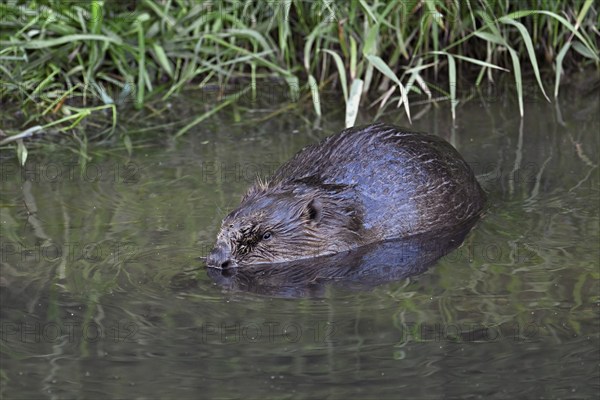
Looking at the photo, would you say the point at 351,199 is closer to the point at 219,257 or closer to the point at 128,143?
the point at 219,257

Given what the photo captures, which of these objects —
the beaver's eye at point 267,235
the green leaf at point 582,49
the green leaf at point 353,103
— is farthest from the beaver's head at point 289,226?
the green leaf at point 582,49

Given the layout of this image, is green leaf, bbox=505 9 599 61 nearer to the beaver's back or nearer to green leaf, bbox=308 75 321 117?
green leaf, bbox=308 75 321 117

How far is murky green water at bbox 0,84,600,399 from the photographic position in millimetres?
3822

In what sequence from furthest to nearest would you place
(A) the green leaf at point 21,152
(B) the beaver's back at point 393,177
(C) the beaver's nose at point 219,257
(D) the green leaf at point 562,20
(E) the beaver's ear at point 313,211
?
(D) the green leaf at point 562,20
(A) the green leaf at point 21,152
(B) the beaver's back at point 393,177
(E) the beaver's ear at point 313,211
(C) the beaver's nose at point 219,257

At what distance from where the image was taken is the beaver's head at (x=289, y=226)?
4914 mm

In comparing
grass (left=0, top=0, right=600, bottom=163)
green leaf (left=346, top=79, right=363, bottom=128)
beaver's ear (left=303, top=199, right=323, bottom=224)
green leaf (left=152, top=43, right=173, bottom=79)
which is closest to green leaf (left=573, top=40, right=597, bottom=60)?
grass (left=0, top=0, right=600, bottom=163)

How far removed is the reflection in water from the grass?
156 cm

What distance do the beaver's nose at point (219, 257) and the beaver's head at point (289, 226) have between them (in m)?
0.01

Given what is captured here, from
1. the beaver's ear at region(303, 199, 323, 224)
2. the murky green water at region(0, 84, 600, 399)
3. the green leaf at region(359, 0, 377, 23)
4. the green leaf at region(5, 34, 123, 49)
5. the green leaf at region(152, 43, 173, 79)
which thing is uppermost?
the green leaf at region(359, 0, 377, 23)

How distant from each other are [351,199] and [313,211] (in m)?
0.21

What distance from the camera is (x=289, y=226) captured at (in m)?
5.00

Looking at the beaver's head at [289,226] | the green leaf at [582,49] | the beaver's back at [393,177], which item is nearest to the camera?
the beaver's head at [289,226]

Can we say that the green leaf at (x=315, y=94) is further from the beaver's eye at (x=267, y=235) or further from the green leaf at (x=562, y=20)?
the beaver's eye at (x=267, y=235)

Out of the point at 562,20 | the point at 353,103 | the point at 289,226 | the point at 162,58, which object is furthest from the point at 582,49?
the point at 289,226
